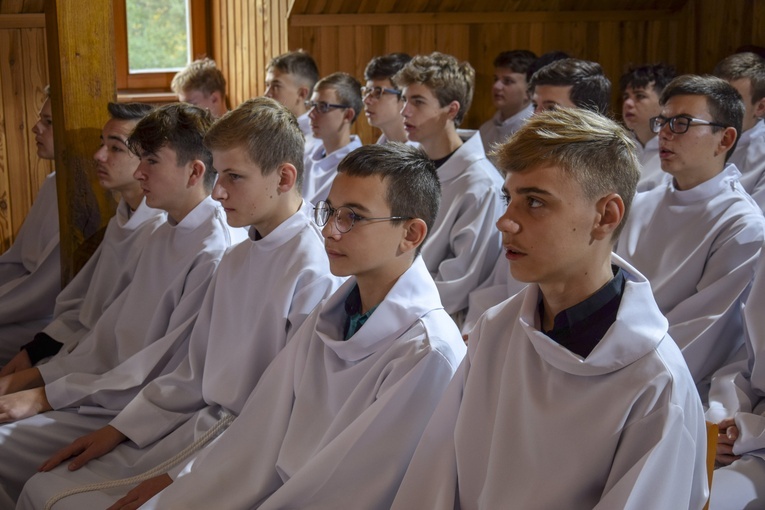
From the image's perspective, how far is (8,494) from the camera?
2.79 m

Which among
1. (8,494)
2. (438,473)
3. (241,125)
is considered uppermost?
(241,125)

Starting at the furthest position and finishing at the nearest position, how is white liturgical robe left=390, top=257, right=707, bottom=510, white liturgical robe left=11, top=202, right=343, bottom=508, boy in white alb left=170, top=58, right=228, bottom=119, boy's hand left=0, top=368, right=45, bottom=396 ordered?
boy in white alb left=170, top=58, right=228, bottom=119
boy's hand left=0, top=368, right=45, bottom=396
white liturgical robe left=11, top=202, right=343, bottom=508
white liturgical robe left=390, top=257, right=707, bottom=510

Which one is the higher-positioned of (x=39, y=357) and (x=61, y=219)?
(x=61, y=219)

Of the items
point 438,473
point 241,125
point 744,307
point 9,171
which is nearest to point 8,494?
point 241,125

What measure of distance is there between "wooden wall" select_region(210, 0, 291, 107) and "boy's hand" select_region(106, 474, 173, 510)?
4.14 m

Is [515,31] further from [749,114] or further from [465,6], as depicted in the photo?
[749,114]

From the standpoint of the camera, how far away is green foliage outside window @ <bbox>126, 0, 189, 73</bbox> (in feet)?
21.4

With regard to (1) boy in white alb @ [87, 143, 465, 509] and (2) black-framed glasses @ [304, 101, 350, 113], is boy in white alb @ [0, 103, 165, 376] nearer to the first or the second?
(1) boy in white alb @ [87, 143, 465, 509]

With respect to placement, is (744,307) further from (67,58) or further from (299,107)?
(299,107)

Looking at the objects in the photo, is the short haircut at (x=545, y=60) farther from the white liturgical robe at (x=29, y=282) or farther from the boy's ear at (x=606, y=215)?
the boy's ear at (x=606, y=215)

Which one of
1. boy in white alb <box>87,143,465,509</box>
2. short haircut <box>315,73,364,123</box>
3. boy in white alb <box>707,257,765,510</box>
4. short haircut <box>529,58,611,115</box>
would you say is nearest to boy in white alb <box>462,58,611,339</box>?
short haircut <box>529,58,611,115</box>

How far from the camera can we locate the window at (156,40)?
649 centimetres

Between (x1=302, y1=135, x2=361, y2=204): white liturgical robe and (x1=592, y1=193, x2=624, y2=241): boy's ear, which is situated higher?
(x1=592, y1=193, x2=624, y2=241): boy's ear

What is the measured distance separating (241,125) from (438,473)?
1.26 m
